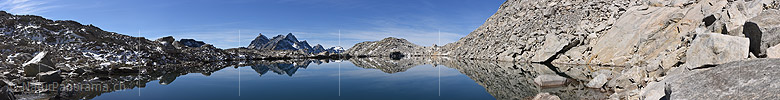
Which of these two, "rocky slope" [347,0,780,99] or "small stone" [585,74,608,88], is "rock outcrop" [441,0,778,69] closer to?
"rocky slope" [347,0,780,99]

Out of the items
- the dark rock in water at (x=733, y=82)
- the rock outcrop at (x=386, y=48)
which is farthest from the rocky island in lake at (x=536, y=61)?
the rock outcrop at (x=386, y=48)

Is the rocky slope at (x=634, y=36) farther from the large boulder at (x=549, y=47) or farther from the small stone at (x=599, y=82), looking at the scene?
the small stone at (x=599, y=82)

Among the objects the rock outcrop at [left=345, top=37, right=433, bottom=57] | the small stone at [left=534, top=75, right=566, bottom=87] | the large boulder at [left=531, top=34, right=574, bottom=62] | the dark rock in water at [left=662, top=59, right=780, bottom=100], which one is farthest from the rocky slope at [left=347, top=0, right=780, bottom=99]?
the rock outcrop at [left=345, top=37, right=433, bottom=57]

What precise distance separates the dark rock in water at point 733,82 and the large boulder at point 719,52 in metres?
2.26

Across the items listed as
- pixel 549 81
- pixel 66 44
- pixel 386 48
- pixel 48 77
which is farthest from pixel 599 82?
pixel 386 48

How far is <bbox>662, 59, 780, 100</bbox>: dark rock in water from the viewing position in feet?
25.5

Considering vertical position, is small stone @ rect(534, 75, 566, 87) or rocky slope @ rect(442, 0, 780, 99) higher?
rocky slope @ rect(442, 0, 780, 99)

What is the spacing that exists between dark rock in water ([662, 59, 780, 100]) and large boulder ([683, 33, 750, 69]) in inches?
89.0

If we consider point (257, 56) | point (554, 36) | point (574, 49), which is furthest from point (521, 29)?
point (257, 56)

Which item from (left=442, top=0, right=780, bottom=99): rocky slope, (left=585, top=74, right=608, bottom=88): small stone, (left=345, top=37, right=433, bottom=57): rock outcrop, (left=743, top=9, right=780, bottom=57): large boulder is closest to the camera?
(left=743, top=9, right=780, bottom=57): large boulder

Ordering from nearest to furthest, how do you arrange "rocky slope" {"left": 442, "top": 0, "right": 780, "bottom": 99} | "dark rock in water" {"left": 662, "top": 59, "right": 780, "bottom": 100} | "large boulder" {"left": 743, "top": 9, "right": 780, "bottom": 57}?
"dark rock in water" {"left": 662, "top": 59, "right": 780, "bottom": 100}, "large boulder" {"left": 743, "top": 9, "right": 780, "bottom": 57}, "rocky slope" {"left": 442, "top": 0, "right": 780, "bottom": 99}

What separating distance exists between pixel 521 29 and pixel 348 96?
167 feet

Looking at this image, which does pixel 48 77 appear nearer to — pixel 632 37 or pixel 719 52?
pixel 719 52

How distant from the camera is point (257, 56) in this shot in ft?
320
